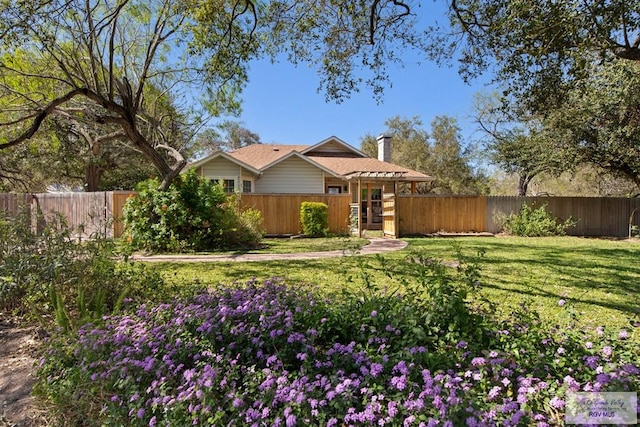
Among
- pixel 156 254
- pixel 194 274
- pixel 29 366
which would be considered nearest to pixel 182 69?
pixel 156 254

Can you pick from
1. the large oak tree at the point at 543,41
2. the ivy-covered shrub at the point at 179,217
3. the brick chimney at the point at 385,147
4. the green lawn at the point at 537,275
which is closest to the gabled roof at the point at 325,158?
the brick chimney at the point at 385,147

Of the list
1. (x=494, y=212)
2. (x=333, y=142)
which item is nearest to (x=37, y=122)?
(x=494, y=212)

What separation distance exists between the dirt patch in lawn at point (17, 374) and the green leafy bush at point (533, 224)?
15.3 m

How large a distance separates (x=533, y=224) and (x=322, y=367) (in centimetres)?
1472

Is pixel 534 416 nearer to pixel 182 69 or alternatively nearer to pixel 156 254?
pixel 156 254

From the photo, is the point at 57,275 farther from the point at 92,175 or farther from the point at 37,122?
the point at 92,175

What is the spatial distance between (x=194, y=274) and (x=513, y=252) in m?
7.94

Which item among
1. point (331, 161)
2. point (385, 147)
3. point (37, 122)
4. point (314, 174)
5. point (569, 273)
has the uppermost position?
point (385, 147)

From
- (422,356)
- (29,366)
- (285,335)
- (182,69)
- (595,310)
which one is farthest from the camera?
(182,69)

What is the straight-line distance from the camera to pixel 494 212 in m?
15.3

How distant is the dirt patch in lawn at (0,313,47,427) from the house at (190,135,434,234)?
437 inches

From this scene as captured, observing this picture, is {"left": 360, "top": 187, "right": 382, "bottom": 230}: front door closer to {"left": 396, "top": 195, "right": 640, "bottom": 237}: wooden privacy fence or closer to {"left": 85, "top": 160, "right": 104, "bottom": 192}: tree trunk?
{"left": 396, "top": 195, "right": 640, "bottom": 237}: wooden privacy fence

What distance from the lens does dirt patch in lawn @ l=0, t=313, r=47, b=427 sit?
7.80ft

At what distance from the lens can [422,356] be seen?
2156 millimetres
